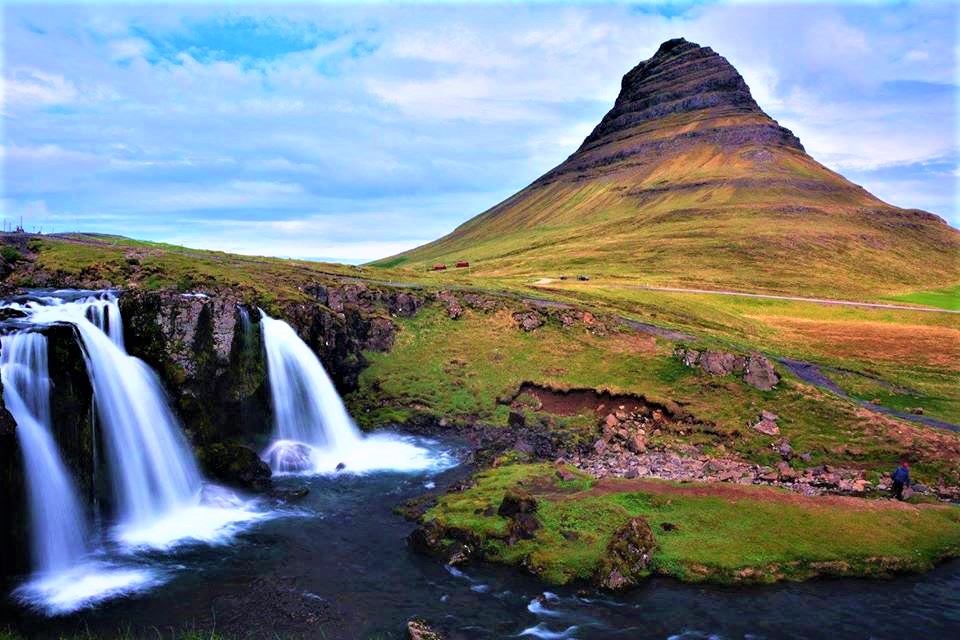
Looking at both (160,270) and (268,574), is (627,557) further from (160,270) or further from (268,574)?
(160,270)

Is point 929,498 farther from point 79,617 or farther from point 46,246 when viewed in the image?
point 46,246

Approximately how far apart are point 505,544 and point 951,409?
37.6 metres

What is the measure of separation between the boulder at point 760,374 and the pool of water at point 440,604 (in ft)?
70.5

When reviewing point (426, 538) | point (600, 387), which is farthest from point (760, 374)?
point (426, 538)

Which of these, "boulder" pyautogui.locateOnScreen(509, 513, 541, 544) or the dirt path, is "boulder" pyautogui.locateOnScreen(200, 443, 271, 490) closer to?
"boulder" pyautogui.locateOnScreen(509, 513, 541, 544)

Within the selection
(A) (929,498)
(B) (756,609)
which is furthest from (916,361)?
(B) (756,609)

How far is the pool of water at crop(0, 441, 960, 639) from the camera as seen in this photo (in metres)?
20.0

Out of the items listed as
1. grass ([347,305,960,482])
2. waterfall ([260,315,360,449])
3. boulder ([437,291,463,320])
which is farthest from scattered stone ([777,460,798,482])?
boulder ([437,291,463,320])

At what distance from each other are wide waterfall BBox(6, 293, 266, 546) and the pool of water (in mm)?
2807

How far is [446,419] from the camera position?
44.6 meters

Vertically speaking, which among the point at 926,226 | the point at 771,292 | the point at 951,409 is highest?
the point at 926,226

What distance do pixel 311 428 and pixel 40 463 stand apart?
17.1 m

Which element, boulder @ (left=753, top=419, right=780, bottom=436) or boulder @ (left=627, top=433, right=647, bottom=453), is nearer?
boulder @ (left=627, top=433, right=647, bottom=453)

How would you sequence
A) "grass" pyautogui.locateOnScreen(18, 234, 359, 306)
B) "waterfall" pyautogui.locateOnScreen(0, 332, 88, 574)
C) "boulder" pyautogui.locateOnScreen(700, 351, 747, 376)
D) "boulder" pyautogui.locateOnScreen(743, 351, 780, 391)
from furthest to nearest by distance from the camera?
"grass" pyautogui.locateOnScreen(18, 234, 359, 306) → "boulder" pyautogui.locateOnScreen(700, 351, 747, 376) → "boulder" pyautogui.locateOnScreen(743, 351, 780, 391) → "waterfall" pyautogui.locateOnScreen(0, 332, 88, 574)
